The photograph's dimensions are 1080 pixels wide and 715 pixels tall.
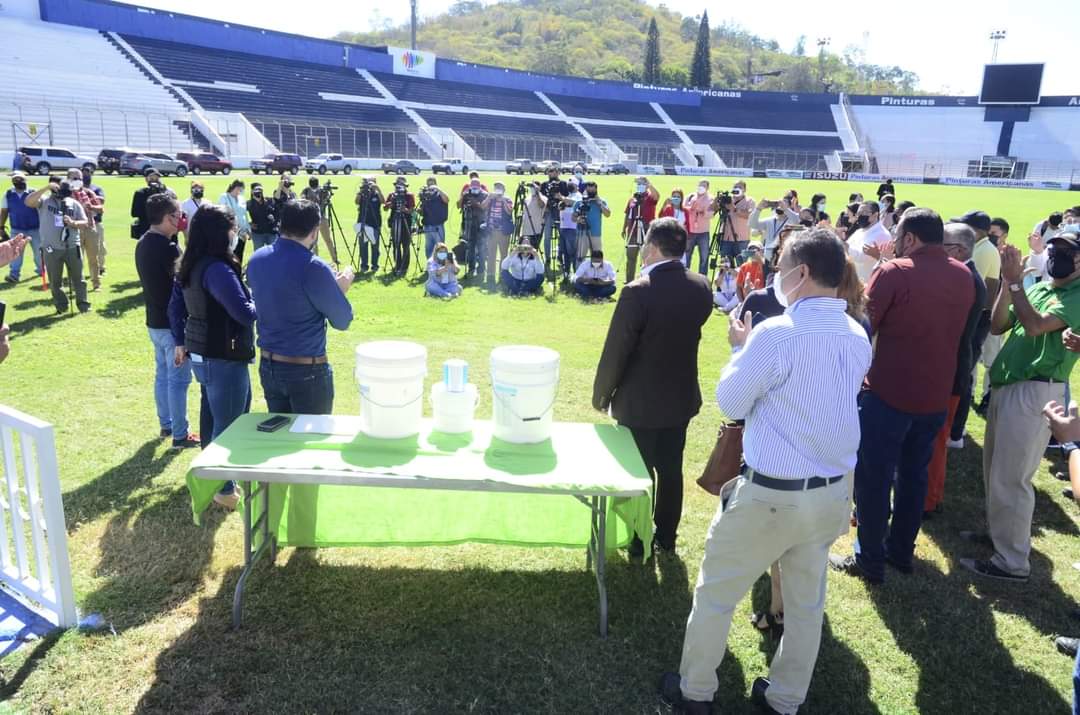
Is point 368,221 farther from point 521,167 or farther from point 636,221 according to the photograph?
point 521,167

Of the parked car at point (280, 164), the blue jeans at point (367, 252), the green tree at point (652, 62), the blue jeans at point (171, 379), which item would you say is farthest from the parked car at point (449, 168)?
the green tree at point (652, 62)

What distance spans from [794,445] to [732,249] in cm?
992

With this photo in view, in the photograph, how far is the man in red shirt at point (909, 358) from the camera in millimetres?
3482

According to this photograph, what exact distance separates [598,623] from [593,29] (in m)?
154

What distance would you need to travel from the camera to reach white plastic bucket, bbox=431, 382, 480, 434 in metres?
3.41

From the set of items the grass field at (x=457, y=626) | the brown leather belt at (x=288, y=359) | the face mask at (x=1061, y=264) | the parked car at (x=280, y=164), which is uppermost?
the parked car at (x=280, y=164)

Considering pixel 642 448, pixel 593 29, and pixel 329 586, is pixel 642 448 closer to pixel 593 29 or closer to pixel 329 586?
pixel 329 586

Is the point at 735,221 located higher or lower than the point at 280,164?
lower

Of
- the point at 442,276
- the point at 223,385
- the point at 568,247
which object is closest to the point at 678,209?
the point at 568,247

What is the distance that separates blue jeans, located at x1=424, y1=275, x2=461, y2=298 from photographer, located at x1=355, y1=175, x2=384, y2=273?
2.04 m

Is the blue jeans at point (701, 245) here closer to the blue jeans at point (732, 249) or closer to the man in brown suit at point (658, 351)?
the blue jeans at point (732, 249)

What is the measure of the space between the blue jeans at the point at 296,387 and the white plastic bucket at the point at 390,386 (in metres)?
0.58

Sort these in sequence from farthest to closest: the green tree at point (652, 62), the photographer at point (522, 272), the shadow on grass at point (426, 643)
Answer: the green tree at point (652, 62), the photographer at point (522, 272), the shadow on grass at point (426, 643)

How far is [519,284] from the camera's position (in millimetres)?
11250
